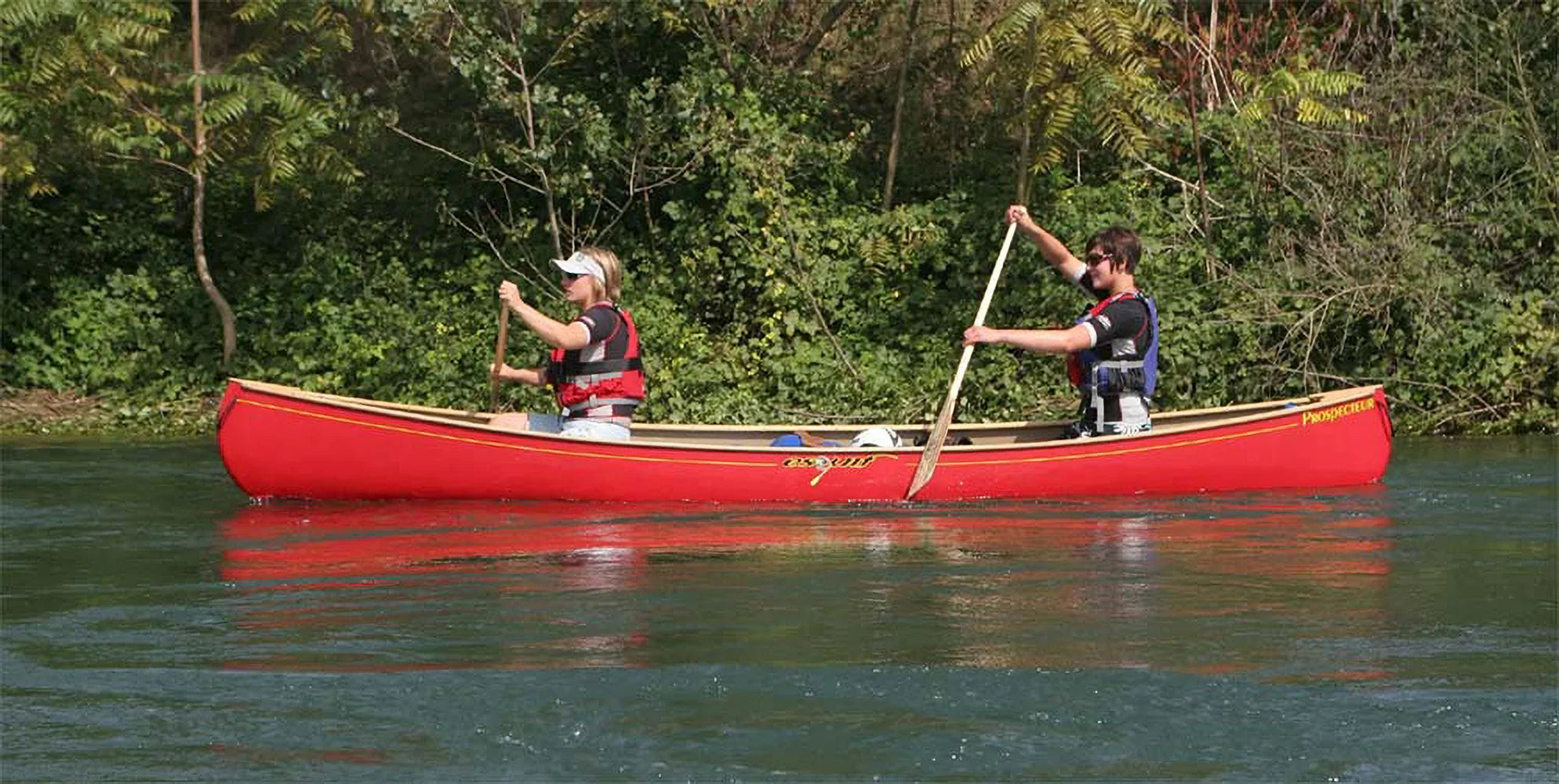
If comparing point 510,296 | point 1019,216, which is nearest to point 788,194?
point 1019,216

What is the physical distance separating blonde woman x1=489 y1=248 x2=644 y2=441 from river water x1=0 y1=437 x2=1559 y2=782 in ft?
1.77

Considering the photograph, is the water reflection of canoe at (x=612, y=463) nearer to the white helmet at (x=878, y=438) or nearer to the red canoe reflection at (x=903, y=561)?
the red canoe reflection at (x=903, y=561)

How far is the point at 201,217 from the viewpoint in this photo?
17.4 metres

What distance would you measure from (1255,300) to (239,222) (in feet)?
27.9

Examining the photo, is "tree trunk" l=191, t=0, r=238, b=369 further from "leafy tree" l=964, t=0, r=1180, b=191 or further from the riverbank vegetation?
"leafy tree" l=964, t=0, r=1180, b=191

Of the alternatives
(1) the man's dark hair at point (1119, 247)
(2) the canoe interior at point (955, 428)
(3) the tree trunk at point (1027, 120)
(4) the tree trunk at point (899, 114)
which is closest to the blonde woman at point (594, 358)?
(2) the canoe interior at point (955, 428)

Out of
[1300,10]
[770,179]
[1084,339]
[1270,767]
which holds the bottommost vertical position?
[1270,767]

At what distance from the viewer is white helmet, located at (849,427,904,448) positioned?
11.9 m

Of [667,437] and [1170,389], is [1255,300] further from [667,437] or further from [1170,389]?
[667,437]

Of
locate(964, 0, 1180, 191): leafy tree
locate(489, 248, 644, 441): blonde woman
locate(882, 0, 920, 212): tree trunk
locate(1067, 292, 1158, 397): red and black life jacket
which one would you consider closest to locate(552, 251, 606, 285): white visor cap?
locate(489, 248, 644, 441): blonde woman

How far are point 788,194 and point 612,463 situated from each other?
19.3 feet

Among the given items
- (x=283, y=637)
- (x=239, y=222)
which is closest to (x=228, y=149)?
(x=239, y=222)

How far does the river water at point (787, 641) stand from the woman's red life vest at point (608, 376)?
59 centimetres

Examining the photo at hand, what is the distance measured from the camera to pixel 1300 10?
18094mm
